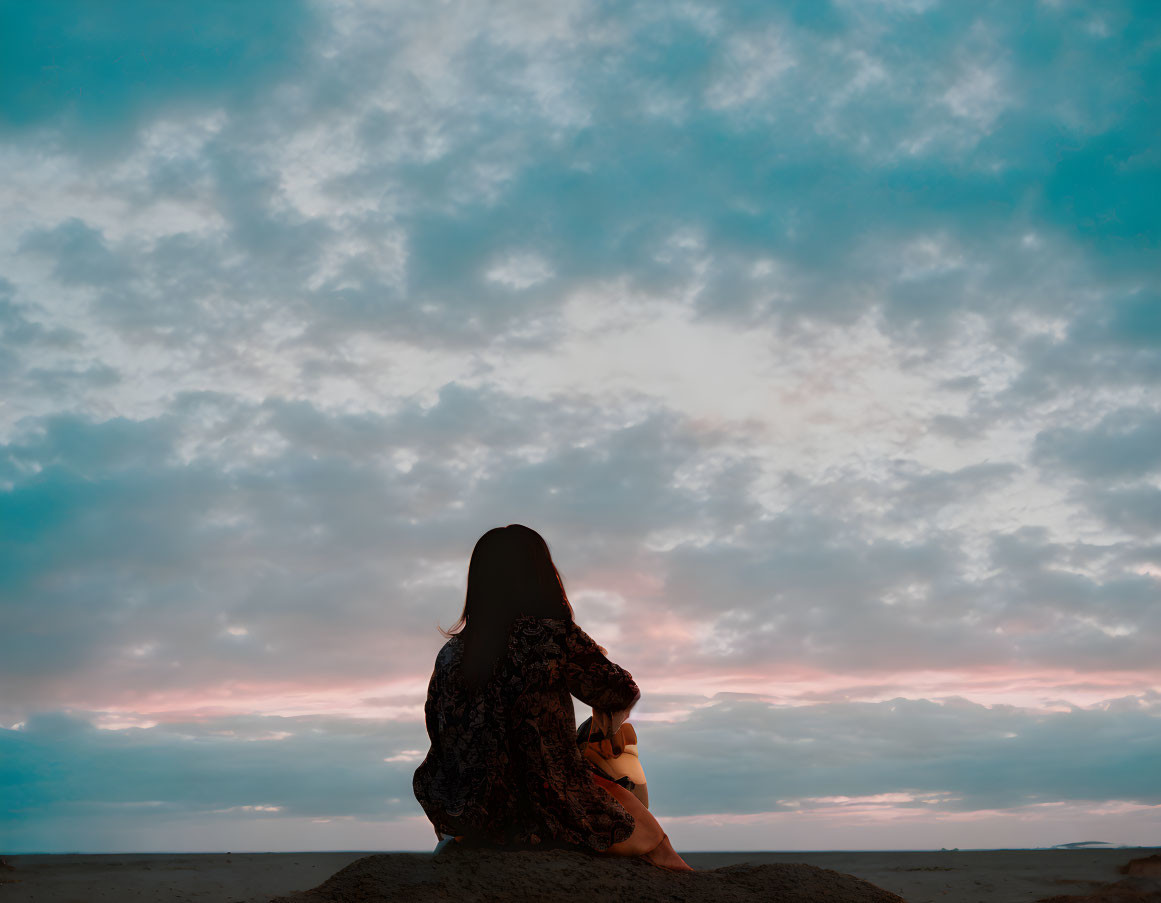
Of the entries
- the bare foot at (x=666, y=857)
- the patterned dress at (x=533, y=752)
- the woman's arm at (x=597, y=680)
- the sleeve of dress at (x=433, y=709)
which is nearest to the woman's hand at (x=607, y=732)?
the woman's arm at (x=597, y=680)

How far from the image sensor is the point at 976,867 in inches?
386

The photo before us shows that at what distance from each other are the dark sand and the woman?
2.00m

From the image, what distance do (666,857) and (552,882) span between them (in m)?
0.98

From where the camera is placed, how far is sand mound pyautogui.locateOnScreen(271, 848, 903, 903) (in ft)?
15.9

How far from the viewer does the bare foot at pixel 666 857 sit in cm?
551

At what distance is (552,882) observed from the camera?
489cm

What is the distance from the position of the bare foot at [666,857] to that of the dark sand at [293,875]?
1.49 meters

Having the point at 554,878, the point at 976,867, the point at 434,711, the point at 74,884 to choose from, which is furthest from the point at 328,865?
the point at 976,867

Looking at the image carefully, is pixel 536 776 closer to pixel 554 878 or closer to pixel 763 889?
pixel 554 878

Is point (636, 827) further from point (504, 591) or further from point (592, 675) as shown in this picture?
point (504, 591)

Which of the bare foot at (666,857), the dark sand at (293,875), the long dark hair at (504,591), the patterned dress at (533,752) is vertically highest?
the long dark hair at (504,591)

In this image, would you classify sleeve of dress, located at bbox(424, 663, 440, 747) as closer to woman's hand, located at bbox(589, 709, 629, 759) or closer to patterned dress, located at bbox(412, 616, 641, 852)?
patterned dress, located at bbox(412, 616, 641, 852)

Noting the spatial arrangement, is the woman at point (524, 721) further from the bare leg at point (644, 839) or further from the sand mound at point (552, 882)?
the sand mound at point (552, 882)

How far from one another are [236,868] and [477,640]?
5.67 meters
